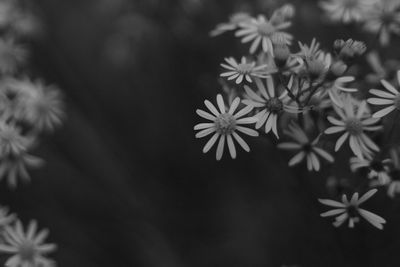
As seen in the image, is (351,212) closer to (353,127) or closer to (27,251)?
(353,127)

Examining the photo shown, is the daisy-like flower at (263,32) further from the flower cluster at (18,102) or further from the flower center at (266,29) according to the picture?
the flower cluster at (18,102)

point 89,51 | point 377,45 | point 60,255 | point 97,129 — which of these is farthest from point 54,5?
point 377,45

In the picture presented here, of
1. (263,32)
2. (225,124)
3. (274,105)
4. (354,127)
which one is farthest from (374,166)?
(263,32)

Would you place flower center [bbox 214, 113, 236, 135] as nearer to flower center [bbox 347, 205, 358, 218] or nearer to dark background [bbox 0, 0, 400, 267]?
flower center [bbox 347, 205, 358, 218]

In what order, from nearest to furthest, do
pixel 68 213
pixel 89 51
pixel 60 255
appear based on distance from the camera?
pixel 60 255, pixel 68 213, pixel 89 51

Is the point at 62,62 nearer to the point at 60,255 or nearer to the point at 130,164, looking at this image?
the point at 130,164
